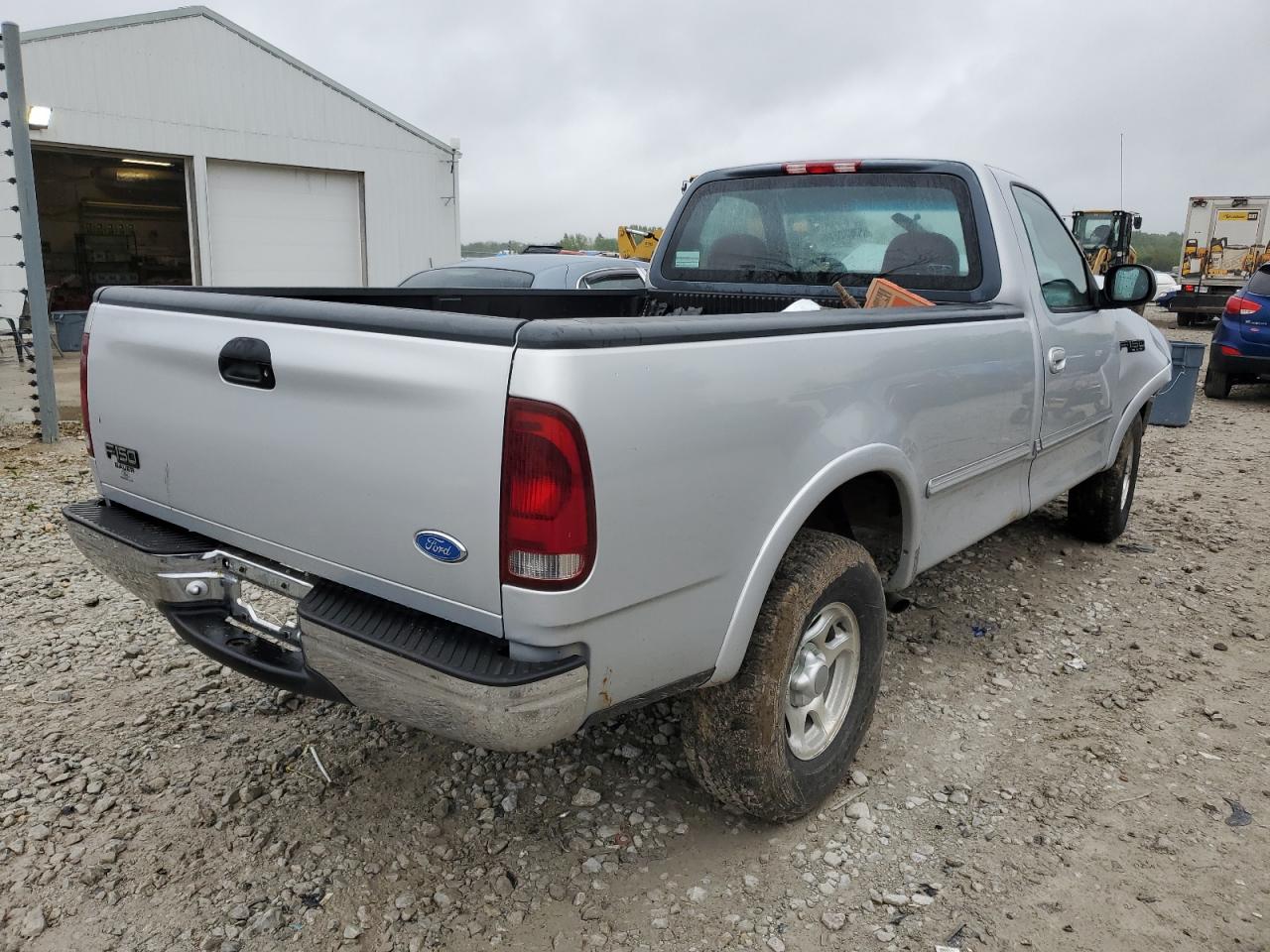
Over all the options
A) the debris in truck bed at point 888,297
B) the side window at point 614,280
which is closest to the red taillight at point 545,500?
the debris in truck bed at point 888,297

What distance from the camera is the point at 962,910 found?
240 cm

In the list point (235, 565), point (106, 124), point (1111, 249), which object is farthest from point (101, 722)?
point (1111, 249)

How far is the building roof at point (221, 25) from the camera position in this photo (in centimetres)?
1284

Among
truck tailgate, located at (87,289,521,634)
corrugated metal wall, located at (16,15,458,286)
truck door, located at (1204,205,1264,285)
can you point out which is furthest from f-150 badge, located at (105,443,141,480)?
truck door, located at (1204,205,1264,285)

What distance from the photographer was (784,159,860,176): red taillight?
12.9 ft

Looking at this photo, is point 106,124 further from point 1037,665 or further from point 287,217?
point 1037,665

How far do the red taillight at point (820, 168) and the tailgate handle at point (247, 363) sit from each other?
2628 mm

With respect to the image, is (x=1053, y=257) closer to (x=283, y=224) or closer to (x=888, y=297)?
(x=888, y=297)

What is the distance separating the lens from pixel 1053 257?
413 centimetres

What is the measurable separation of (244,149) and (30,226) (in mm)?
8697

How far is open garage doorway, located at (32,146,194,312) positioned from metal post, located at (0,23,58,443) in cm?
1279

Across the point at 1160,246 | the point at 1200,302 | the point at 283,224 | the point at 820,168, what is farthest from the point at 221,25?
the point at 1160,246

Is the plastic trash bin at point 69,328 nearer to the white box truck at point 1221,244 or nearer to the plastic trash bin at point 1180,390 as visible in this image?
the plastic trash bin at point 1180,390

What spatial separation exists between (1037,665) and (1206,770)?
84cm
